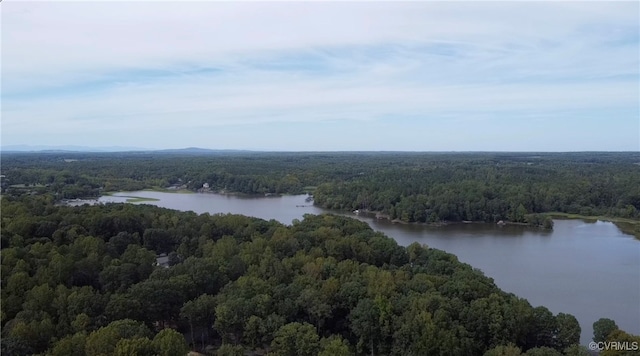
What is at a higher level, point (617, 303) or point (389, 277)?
point (389, 277)

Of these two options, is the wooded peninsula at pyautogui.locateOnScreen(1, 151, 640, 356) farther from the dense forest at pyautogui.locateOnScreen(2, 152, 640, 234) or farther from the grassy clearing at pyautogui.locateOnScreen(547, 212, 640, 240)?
the grassy clearing at pyautogui.locateOnScreen(547, 212, 640, 240)

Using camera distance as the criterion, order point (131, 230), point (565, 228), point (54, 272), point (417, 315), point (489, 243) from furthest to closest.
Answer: point (565, 228), point (489, 243), point (131, 230), point (54, 272), point (417, 315)

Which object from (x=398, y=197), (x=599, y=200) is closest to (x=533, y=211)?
(x=599, y=200)

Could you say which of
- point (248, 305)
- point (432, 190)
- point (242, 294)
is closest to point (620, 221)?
point (432, 190)

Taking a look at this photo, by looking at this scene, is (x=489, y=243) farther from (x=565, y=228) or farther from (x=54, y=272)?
(x=54, y=272)

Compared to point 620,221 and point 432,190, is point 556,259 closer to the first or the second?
point 620,221

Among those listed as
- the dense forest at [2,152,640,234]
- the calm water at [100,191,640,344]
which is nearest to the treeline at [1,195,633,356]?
the calm water at [100,191,640,344]
